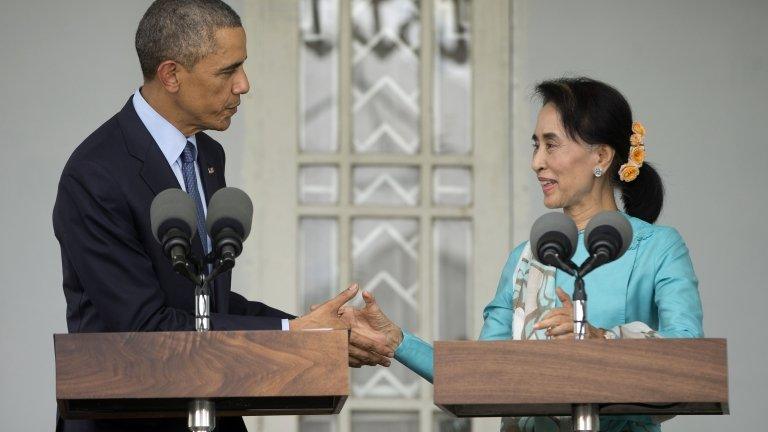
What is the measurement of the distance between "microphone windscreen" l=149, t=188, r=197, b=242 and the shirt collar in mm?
514

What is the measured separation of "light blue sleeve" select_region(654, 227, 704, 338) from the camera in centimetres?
346

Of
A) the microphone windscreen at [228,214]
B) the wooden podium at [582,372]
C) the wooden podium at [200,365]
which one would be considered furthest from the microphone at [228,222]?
the wooden podium at [582,372]

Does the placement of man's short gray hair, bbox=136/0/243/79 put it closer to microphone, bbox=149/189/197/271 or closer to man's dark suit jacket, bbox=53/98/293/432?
man's dark suit jacket, bbox=53/98/293/432

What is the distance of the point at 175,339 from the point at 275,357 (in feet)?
0.65

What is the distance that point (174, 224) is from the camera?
303 cm

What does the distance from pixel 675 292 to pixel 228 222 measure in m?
1.14

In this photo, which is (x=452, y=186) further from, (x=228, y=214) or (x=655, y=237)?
(x=228, y=214)

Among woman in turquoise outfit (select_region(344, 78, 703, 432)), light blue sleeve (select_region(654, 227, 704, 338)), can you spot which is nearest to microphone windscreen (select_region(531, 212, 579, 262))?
light blue sleeve (select_region(654, 227, 704, 338))

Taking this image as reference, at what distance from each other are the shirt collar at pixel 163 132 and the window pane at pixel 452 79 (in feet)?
8.01

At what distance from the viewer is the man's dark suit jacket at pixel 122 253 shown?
330cm

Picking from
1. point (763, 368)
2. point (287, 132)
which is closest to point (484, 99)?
point (287, 132)

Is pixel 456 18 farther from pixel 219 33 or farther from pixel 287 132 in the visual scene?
pixel 219 33

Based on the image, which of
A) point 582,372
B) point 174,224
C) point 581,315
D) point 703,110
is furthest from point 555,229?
point 703,110

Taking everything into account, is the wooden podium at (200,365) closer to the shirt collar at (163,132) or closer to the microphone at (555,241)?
the microphone at (555,241)
